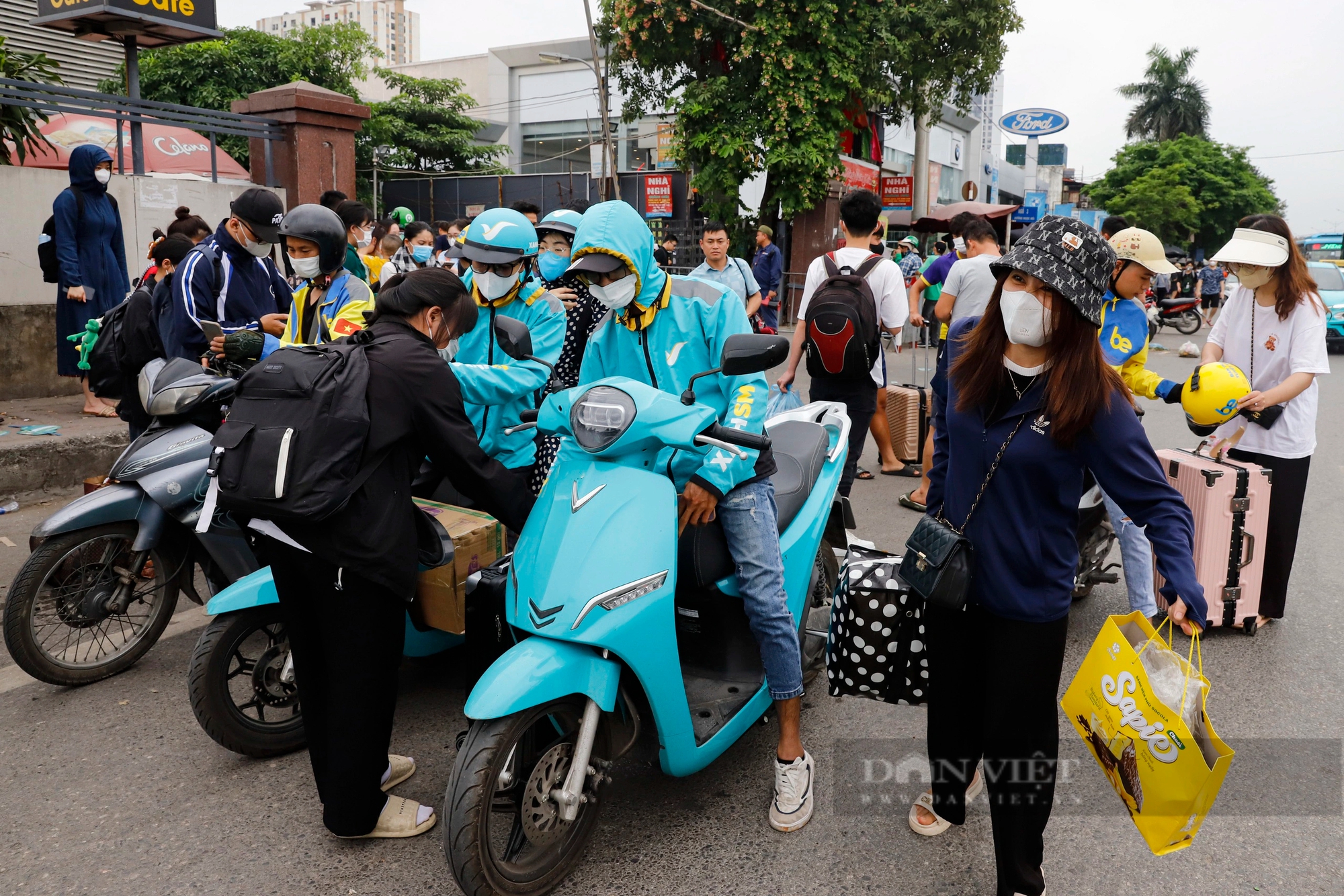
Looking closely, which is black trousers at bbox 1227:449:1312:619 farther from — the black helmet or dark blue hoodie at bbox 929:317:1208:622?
the black helmet

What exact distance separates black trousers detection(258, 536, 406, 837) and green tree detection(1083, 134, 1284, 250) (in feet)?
172

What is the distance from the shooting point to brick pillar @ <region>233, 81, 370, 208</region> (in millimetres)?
10031

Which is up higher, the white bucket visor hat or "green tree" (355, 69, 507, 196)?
"green tree" (355, 69, 507, 196)

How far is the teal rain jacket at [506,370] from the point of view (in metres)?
3.43

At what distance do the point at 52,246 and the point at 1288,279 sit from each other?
8.09m

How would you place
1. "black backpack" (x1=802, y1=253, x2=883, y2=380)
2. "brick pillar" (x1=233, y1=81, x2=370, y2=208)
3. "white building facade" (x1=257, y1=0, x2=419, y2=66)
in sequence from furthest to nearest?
1. "white building facade" (x1=257, y1=0, x2=419, y2=66)
2. "brick pillar" (x1=233, y1=81, x2=370, y2=208)
3. "black backpack" (x1=802, y1=253, x2=883, y2=380)

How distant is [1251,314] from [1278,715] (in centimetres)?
175

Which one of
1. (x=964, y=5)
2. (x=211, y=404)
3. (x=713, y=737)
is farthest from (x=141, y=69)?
(x=713, y=737)

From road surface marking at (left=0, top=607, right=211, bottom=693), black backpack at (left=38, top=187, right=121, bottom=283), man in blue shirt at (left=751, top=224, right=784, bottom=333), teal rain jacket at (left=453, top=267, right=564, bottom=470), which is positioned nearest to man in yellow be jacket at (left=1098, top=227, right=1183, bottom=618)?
teal rain jacket at (left=453, top=267, right=564, bottom=470)

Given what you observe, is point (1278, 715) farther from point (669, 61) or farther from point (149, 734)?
point (669, 61)

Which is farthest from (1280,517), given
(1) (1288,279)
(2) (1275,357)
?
(1) (1288,279)

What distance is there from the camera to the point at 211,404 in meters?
3.90

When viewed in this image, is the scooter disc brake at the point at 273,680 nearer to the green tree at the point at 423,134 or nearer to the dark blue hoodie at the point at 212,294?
the dark blue hoodie at the point at 212,294

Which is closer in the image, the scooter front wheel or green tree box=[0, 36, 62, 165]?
the scooter front wheel
